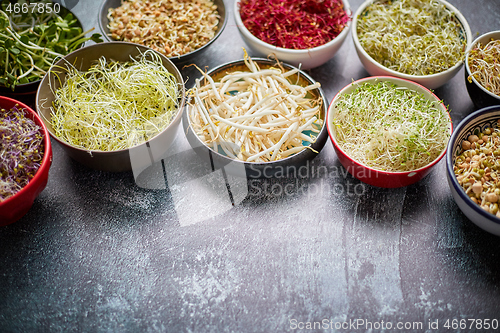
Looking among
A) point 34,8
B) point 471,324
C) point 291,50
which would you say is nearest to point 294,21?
point 291,50

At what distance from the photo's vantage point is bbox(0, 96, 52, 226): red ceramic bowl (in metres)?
1.40

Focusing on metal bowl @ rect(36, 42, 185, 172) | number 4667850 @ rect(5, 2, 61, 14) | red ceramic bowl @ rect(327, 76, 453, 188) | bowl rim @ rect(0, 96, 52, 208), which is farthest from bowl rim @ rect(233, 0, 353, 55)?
bowl rim @ rect(0, 96, 52, 208)

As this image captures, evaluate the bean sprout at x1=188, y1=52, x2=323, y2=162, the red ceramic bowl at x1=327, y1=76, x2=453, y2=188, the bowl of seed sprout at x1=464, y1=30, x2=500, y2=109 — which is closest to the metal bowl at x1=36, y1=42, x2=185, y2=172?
the bean sprout at x1=188, y1=52, x2=323, y2=162

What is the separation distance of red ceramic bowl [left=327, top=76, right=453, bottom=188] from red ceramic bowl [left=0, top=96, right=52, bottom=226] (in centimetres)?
112

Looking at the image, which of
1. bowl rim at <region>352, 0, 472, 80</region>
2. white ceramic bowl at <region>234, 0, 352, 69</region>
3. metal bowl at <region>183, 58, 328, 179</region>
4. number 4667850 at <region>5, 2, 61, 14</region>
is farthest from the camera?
number 4667850 at <region>5, 2, 61, 14</region>

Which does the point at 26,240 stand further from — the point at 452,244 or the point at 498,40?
the point at 498,40

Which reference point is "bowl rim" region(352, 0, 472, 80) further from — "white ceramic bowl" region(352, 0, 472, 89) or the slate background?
the slate background

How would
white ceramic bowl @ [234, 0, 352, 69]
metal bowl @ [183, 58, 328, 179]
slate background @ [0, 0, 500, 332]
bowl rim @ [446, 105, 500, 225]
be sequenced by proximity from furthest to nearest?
1. white ceramic bowl @ [234, 0, 352, 69]
2. metal bowl @ [183, 58, 328, 179]
3. slate background @ [0, 0, 500, 332]
4. bowl rim @ [446, 105, 500, 225]

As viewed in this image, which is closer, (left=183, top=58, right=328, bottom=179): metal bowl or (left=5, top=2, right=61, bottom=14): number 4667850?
(left=183, top=58, right=328, bottom=179): metal bowl

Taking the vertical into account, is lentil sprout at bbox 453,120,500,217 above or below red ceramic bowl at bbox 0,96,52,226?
below

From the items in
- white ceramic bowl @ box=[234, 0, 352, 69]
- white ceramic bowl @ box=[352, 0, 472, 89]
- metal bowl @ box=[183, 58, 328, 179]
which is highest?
white ceramic bowl @ box=[234, 0, 352, 69]

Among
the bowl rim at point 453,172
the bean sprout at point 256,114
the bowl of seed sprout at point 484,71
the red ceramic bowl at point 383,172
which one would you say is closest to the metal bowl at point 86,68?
the bean sprout at point 256,114

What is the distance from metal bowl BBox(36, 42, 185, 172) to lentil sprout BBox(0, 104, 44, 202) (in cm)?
7

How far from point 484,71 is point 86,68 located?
5.86 feet
